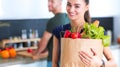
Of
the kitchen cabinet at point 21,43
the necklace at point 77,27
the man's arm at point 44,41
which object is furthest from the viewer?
the kitchen cabinet at point 21,43

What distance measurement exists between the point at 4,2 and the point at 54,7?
0.54m

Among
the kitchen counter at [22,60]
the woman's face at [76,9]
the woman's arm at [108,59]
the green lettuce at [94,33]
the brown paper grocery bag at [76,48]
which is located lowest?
the kitchen counter at [22,60]

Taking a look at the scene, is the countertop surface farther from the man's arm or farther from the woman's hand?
the woman's hand

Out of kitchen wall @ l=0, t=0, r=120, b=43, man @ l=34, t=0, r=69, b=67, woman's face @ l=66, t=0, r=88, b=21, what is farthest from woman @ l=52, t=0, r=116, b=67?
kitchen wall @ l=0, t=0, r=120, b=43

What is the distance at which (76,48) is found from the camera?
1.08 meters

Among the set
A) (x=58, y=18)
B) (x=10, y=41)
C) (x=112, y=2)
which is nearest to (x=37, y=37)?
(x=10, y=41)

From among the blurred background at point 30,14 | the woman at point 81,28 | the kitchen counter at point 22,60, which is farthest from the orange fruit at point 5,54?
the woman at point 81,28

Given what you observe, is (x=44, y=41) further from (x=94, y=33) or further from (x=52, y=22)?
(x=94, y=33)

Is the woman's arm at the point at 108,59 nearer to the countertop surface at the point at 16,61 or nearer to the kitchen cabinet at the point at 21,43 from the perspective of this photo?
the countertop surface at the point at 16,61

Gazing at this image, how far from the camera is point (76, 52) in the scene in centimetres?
109

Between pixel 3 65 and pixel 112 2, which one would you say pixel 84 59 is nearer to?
pixel 3 65

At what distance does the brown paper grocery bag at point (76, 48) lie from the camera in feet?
3.54

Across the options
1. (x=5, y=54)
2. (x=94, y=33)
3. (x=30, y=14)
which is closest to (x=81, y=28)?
(x=94, y=33)

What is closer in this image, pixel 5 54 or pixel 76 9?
pixel 76 9
